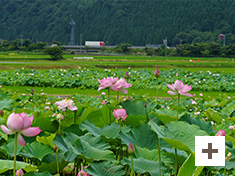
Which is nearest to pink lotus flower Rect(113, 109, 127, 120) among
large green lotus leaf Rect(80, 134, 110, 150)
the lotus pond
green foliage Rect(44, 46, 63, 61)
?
the lotus pond

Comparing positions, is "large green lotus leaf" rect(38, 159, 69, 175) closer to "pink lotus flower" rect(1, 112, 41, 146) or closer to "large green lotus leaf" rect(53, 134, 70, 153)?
"large green lotus leaf" rect(53, 134, 70, 153)

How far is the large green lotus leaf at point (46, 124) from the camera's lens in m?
1.38

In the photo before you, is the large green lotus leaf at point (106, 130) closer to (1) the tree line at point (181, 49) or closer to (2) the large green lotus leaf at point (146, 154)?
(2) the large green lotus leaf at point (146, 154)

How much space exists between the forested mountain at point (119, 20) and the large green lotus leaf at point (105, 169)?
79.8 metres

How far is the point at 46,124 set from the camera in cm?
140

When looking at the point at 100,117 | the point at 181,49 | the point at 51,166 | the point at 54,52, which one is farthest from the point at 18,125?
the point at 181,49

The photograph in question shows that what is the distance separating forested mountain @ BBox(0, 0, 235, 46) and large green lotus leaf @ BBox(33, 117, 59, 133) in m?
79.4

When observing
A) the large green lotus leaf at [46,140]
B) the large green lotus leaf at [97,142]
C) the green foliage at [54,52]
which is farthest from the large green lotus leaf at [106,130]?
the green foliage at [54,52]

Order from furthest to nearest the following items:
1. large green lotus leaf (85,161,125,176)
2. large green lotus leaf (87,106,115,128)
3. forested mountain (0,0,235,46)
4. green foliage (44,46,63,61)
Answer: forested mountain (0,0,235,46) < green foliage (44,46,63,61) < large green lotus leaf (87,106,115,128) < large green lotus leaf (85,161,125,176)

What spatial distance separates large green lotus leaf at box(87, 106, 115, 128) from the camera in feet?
5.16

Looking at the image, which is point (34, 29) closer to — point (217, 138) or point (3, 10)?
point (3, 10)

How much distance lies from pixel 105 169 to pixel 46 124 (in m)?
0.50

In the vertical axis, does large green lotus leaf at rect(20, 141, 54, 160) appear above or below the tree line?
above

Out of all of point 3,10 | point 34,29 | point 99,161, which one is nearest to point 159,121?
point 99,161
